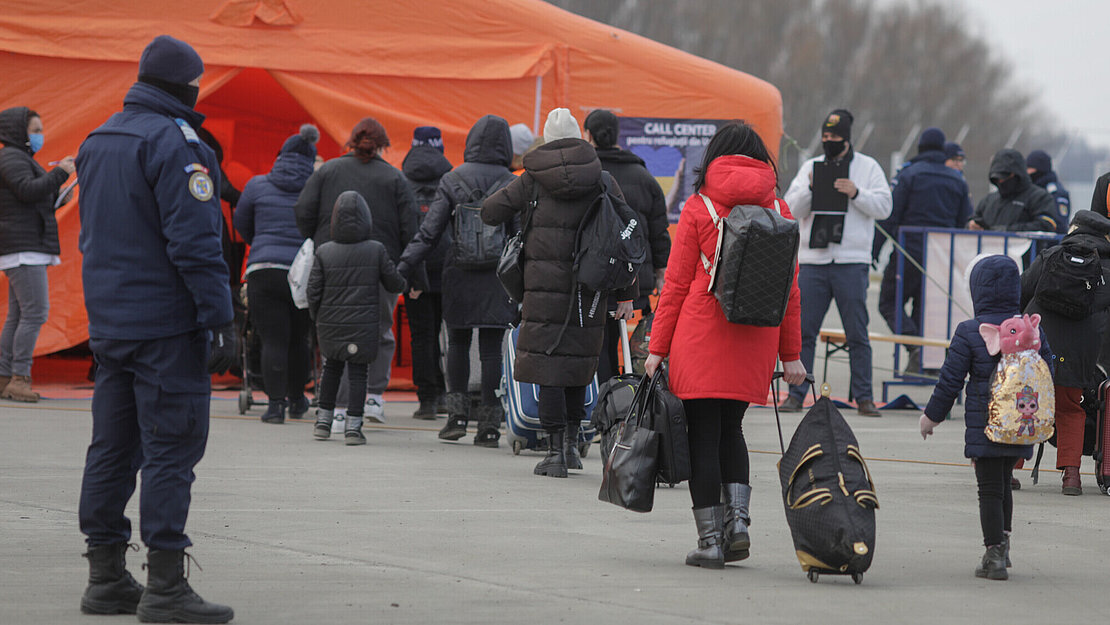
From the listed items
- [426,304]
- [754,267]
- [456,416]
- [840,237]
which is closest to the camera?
[754,267]

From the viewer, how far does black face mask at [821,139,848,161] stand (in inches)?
418

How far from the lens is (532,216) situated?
24.0ft

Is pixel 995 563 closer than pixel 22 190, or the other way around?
pixel 995 563

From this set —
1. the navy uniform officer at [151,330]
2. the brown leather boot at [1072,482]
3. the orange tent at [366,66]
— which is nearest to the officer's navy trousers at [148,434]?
the navy uniform officer at [151,330]

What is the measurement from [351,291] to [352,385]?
577 millimetres

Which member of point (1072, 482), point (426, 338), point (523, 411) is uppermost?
point (426, 338)

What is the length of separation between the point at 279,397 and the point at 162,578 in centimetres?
517

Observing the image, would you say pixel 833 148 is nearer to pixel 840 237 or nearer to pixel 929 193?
pixel 840 237

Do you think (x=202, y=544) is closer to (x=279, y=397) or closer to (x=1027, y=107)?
(x=279, y=397)

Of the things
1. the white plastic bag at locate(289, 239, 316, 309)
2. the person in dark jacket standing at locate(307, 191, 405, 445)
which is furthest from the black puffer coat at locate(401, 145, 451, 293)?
the person in dark jacket standing at locate(307, 191, 405, 445)

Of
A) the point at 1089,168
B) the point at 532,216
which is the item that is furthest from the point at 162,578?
the point at 1089,168

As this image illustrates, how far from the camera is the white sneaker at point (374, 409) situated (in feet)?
31.8

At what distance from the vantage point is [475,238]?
8.41 m

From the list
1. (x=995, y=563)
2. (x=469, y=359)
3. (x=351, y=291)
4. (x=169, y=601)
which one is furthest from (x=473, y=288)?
(x=169, y=601)
